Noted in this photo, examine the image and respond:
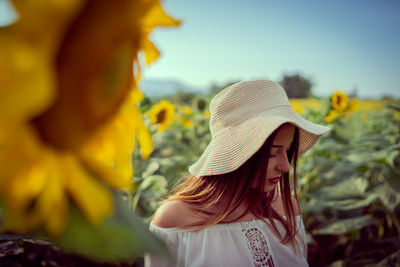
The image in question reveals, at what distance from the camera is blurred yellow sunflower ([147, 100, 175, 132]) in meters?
2.70

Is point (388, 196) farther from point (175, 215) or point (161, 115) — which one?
point (175, 215)

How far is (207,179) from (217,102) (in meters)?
0.31

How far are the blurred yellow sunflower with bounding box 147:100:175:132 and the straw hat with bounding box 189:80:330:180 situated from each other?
1.49 meters

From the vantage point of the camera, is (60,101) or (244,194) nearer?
(60,101)

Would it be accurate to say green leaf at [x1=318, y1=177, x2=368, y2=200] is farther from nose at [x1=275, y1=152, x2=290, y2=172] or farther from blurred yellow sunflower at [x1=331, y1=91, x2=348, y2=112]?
nose at [x1=275, y1=152, x2=290, y2=172]

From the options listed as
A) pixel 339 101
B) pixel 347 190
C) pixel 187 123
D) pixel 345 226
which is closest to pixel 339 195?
pixel 347 190

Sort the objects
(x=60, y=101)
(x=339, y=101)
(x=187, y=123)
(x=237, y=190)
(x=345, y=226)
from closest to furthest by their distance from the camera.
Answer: (x=60, y=101) → (x=237, y=190) → (x=345, y=226) → (x=339, y=101) → (x=187, y=123)

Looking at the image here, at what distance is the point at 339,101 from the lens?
8.78 feet

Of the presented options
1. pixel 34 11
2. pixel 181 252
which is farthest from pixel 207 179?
pixel 34 11

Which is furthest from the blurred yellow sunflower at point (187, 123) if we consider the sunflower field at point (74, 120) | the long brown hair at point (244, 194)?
the sunflower field at point (74, 120)

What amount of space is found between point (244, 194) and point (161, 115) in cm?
172

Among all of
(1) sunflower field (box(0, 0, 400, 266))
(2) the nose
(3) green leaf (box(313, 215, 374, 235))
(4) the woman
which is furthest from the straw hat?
(3) green leaf (box(313, 215, 374, 235))

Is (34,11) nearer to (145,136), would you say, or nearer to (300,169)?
(145,136)

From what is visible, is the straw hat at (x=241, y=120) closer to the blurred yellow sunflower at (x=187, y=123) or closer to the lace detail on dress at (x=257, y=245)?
the lace detail on dress at (x=257, y=245)
